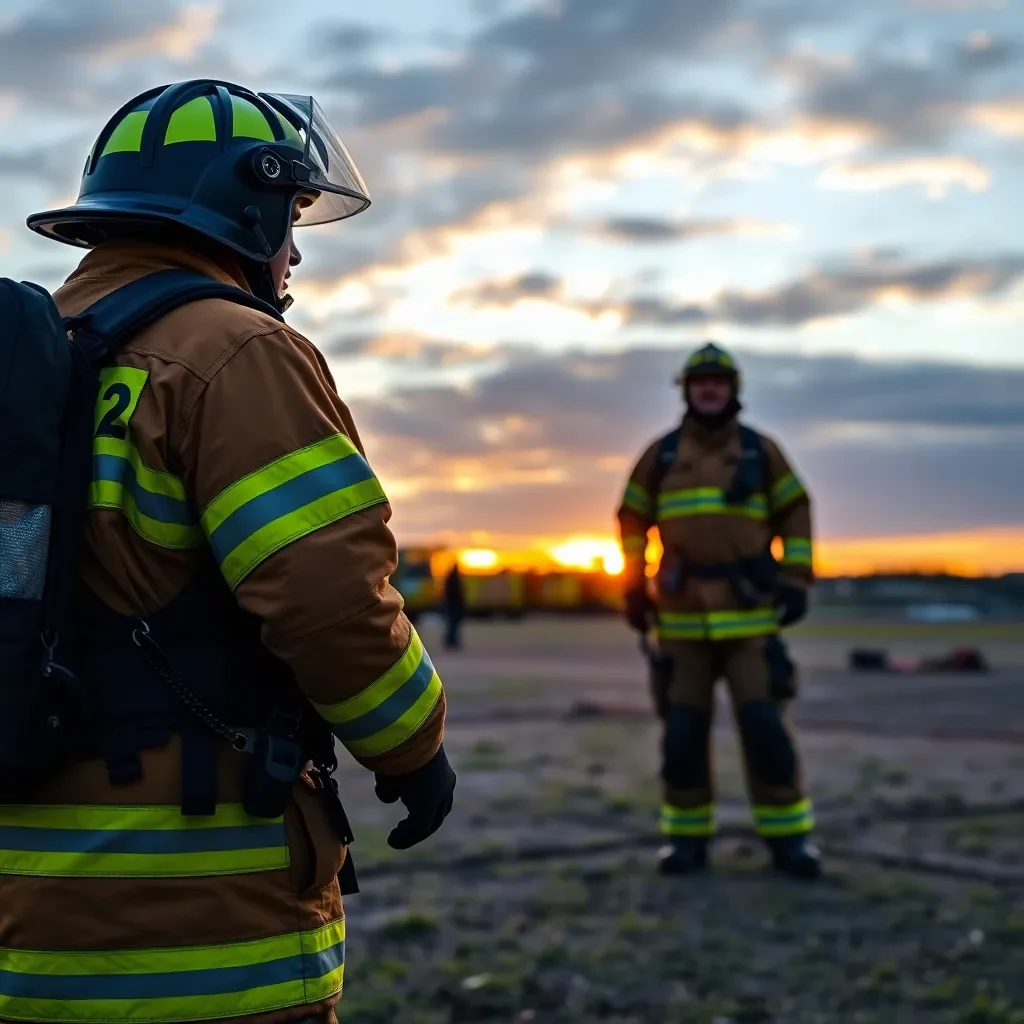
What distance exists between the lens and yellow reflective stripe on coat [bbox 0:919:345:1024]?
2227mm

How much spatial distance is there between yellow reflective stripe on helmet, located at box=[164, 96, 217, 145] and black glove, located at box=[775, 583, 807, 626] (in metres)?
4.81

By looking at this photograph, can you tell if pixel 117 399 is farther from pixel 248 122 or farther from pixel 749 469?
pixel 749 469

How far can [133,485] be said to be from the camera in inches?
90.2

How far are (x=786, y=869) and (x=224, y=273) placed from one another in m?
4.89

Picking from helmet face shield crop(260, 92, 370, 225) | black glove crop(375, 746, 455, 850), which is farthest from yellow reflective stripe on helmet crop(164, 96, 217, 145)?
black glove crop(375, 746, 455, 850)

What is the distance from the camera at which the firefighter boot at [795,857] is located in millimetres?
6578

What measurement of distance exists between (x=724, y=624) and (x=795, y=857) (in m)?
1.11

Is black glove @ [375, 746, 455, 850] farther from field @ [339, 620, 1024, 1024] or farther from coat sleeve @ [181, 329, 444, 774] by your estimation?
field @ [339, 620, 1024, 1024]

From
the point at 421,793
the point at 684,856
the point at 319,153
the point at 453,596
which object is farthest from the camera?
the point at 453,596

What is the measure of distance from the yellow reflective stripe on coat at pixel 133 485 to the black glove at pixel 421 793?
54 centimetres

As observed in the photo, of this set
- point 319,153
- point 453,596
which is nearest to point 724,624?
point 319,153

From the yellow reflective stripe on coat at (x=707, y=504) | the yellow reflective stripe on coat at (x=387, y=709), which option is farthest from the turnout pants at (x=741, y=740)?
the yellow reflective stripe on coat at (x=387, y=709)

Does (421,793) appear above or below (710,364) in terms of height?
below

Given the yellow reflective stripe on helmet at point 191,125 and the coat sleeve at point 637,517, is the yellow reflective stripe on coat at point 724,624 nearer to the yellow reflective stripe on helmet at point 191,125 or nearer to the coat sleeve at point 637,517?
the coat sleeve at point 637,517
